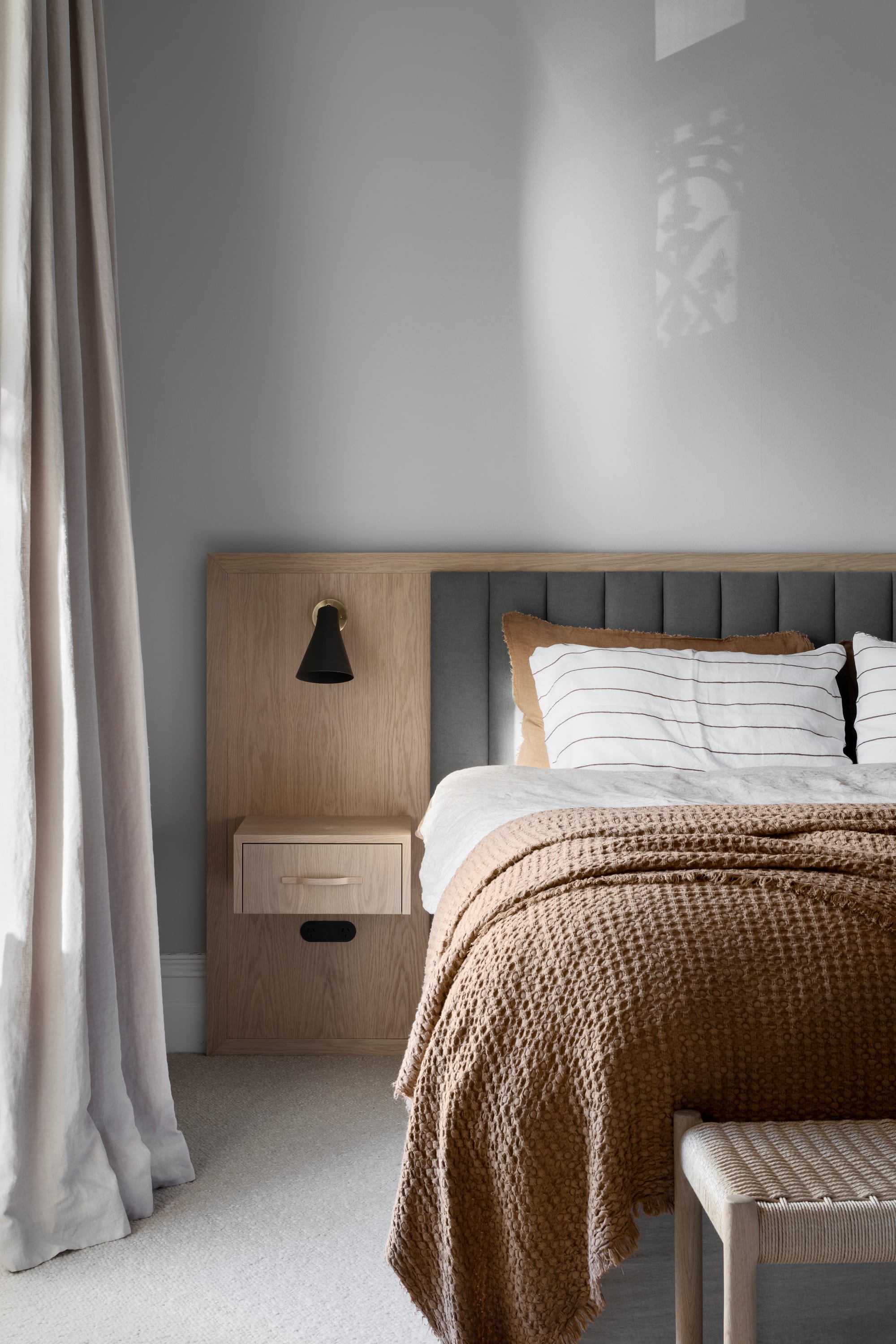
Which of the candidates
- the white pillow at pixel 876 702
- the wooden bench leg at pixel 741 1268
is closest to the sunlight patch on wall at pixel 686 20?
the white pillow at pixel 876 702

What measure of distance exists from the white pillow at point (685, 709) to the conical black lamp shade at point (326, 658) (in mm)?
496

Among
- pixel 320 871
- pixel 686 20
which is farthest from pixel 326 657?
pixel 686 20

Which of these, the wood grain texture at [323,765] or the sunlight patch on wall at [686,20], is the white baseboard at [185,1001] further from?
the sunlight patch on wall at [686,20]

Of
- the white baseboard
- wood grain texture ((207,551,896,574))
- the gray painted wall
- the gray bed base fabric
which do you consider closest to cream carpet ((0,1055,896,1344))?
the gray bed base fabric

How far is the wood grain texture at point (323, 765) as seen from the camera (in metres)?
2.65

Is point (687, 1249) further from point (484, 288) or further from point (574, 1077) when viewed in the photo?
point (484, 288)

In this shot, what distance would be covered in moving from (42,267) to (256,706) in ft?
4.07

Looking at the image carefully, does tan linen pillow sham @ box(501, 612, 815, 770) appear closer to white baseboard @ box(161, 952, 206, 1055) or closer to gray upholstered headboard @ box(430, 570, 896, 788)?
gray upholstered headboard @ box(430, 570, 896, 788)

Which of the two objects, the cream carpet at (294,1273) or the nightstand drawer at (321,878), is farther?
the nightstand drawer at (321,878)

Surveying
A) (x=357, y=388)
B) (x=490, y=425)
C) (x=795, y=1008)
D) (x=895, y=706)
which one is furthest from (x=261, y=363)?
(x=795, y=1008)

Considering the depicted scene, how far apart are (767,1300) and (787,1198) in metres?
0.46

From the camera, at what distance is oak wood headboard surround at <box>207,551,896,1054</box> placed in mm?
2650

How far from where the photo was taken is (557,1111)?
1.13m

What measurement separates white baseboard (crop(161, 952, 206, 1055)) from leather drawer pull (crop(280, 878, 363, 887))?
0.46 meters
